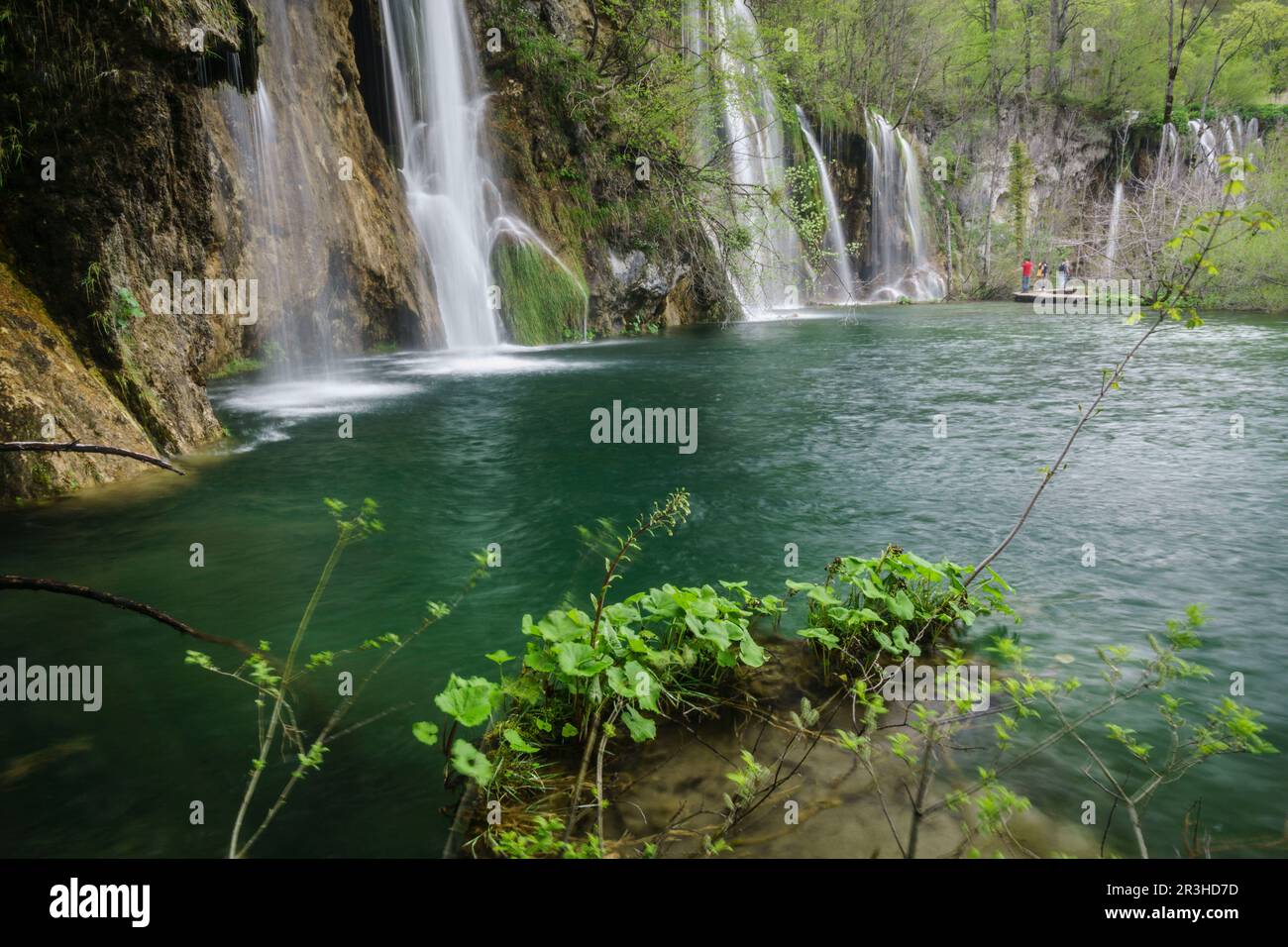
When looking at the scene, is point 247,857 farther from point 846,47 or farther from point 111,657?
point 846,47

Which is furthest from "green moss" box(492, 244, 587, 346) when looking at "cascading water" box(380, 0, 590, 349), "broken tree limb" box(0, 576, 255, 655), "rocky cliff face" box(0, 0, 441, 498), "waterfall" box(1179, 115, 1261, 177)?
"waterfall" box(1179, 115, 1261, 177)

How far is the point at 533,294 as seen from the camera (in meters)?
21.3

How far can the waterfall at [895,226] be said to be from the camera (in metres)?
42.0

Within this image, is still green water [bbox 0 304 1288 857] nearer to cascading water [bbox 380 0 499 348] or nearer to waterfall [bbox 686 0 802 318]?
cascading water [bbox 380 0 499 348]

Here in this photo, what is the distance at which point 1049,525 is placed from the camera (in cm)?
660

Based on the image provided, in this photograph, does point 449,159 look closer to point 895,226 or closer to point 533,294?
point 533,294

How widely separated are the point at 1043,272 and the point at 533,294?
115 feet

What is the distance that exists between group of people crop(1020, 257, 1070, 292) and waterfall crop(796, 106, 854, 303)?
9.33m

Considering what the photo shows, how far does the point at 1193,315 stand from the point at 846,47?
164ft

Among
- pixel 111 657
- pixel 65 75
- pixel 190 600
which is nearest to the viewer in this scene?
pixel 111 657

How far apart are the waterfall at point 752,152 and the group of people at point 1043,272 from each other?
1313 cm

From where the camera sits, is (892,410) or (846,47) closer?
(892,410)
